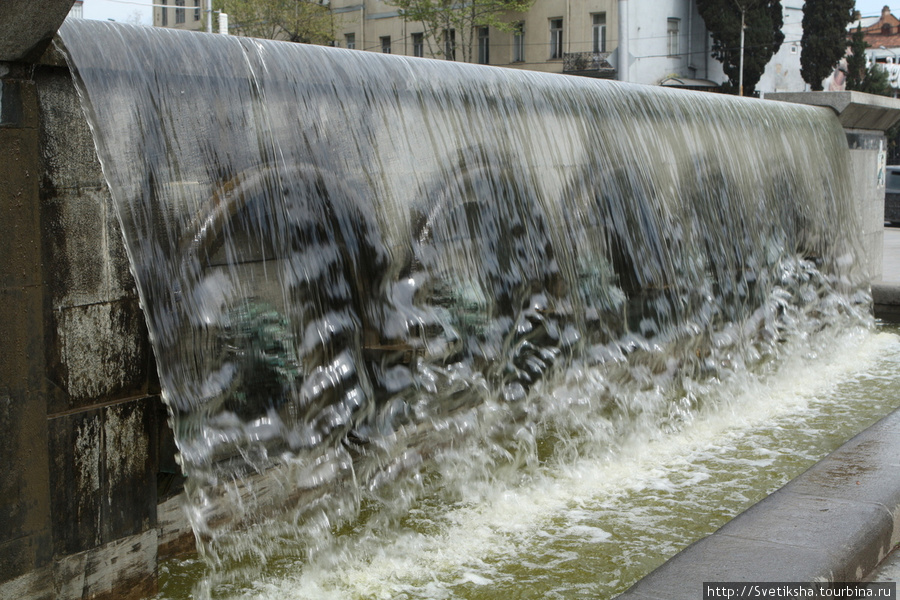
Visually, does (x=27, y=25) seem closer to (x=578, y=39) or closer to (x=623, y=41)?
(x=623, y=41)

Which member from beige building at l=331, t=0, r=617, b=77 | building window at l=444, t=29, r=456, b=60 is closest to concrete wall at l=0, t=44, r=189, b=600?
beige building at l=331, t=0, r=617, b=77

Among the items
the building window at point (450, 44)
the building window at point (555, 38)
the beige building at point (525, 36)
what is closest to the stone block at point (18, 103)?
the beige building at point (525, 36)

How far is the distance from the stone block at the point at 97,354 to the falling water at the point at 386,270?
0.10m

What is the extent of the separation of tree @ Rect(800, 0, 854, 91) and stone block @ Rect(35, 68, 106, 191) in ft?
127

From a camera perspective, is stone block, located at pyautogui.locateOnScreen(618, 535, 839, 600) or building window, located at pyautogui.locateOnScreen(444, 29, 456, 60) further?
building window, located at pyautogui.locateOnScreen(444, 29, 456, 60)

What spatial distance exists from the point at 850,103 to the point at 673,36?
29.4 m

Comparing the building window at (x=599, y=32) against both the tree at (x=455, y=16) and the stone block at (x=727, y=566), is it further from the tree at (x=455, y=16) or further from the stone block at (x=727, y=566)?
the stone block at (x=727, y=566)

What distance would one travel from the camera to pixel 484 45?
37.7 metres

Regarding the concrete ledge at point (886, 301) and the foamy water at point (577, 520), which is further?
the concrete ledge at point (886, 301)

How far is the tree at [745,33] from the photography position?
3578 centimetres

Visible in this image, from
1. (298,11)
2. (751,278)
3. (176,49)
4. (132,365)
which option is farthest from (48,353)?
(298,11)

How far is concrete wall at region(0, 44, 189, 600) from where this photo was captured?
280 cm

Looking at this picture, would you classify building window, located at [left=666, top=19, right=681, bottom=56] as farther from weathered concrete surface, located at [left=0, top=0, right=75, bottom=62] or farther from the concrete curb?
weathered concrete surface, located at [left=0, top=0, right=75, bottom=62]

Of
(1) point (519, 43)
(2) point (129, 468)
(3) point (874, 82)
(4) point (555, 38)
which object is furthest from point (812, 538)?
(3) point (874, 82)
